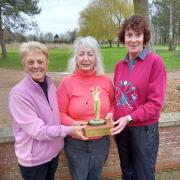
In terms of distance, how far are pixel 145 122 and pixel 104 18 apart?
186ft

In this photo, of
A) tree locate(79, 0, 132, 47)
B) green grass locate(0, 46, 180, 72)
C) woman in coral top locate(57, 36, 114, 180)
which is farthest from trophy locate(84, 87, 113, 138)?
tree locate(79, 0, 132, 47)

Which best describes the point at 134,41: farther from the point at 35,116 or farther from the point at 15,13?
the point at 15,13

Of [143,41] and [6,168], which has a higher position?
[143,41]

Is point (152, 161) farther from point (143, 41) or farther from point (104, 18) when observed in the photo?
point (104, 18)

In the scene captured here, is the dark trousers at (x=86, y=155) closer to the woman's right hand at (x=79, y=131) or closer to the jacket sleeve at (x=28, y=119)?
the woman's right hand at (x=79, y=131)

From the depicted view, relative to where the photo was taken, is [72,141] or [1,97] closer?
[72,141]

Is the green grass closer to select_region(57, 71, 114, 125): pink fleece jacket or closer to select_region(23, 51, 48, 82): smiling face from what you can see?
select_region(57, 71, 114, 125): pink fleece jacket

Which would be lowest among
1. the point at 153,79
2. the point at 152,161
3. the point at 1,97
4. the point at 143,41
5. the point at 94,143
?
the point at 1,97

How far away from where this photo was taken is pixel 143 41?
3330mm

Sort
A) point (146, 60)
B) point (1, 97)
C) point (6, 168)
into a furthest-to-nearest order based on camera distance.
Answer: point (1, 97) < point (6, 168) < point (146, 60)

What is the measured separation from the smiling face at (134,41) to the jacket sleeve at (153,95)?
0.66 ft

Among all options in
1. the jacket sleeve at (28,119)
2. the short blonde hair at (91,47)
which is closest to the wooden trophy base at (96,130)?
the jacket sleeve at (28,119)

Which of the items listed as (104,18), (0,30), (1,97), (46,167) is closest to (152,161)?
(46,167)

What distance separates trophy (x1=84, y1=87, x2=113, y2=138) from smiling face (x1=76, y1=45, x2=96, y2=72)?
0.25 metres
